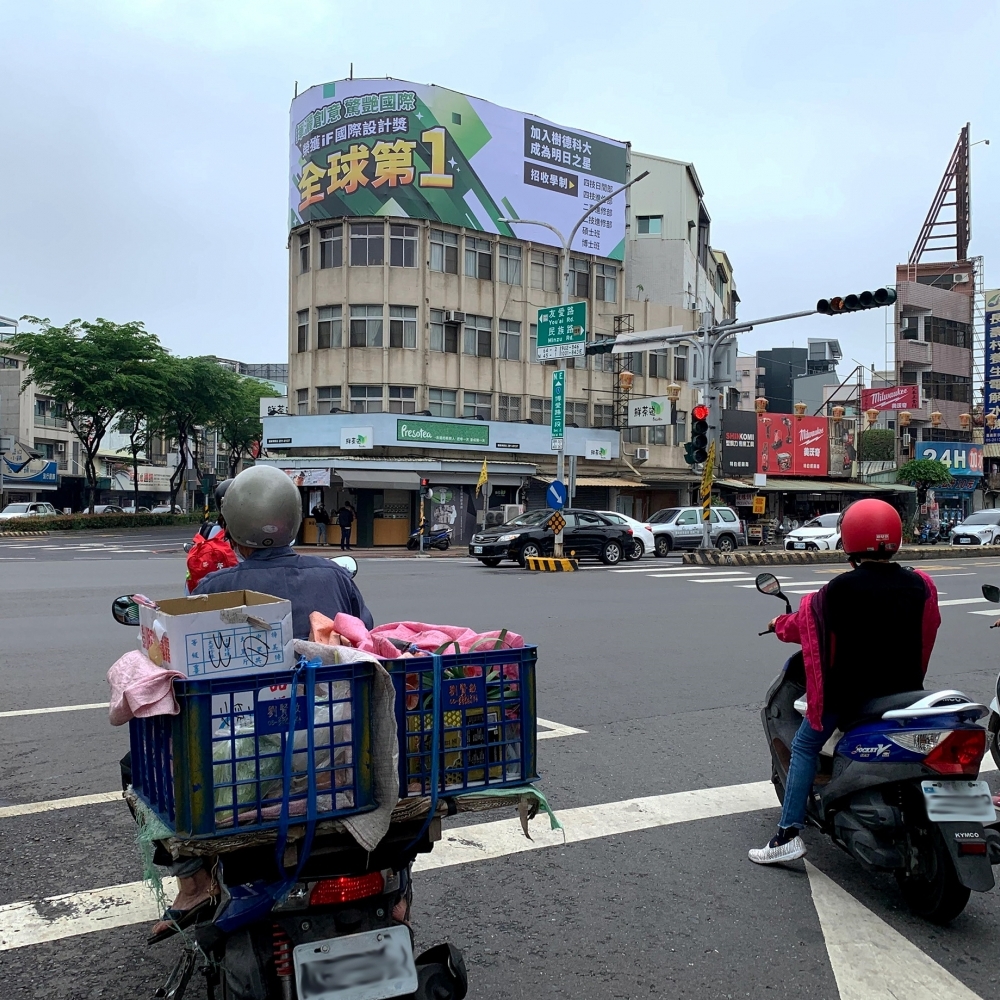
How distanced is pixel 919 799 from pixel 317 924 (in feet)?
7.45

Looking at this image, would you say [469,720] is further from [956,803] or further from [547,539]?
[547,539]

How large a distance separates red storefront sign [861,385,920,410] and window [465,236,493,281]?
22.1m

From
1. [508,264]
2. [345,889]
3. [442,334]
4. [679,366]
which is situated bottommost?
[345,889]

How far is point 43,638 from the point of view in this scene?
9.96 metres

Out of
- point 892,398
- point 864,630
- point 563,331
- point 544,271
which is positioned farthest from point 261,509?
point 892,398

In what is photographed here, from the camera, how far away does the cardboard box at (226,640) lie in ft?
7.55

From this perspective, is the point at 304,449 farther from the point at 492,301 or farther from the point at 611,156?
the point at 611,156

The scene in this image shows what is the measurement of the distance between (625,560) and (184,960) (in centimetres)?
2332

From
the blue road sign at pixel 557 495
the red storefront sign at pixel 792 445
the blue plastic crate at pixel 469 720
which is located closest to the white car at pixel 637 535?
the blue road sign at pixel 557 495

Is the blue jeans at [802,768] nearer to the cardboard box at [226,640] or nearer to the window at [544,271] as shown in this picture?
the cardboard box at [226,640]

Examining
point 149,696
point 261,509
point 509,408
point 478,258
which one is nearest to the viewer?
point 149,696

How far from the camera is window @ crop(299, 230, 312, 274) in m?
35.7

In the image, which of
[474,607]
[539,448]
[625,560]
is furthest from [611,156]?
[474,607]

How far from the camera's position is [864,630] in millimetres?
3719
